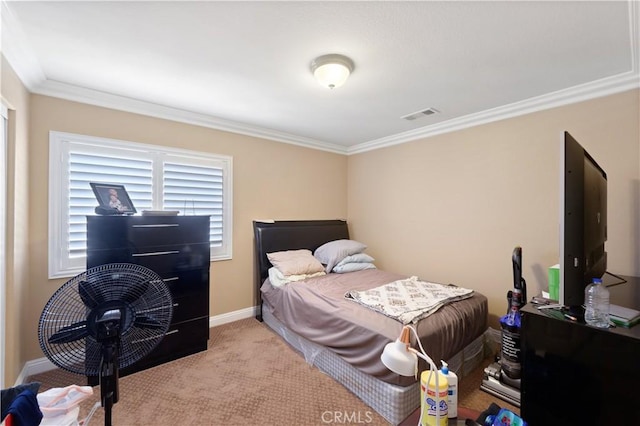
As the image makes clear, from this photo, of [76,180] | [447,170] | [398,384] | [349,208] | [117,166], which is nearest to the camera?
[398,384]

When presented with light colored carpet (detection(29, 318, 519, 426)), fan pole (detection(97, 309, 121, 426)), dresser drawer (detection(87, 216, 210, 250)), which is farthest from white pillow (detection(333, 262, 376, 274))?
fan pole (detection(97, 309, 121, 426))

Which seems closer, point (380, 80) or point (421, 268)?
point (380, 80)

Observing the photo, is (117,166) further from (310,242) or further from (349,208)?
(349,208)

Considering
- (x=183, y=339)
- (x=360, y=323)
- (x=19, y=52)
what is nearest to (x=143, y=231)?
(x=183, y=339)

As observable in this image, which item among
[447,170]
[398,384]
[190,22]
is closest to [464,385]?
[398,384]

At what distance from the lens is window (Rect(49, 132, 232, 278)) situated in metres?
2.31

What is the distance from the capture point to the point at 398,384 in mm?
1705

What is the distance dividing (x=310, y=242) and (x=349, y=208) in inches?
42.8

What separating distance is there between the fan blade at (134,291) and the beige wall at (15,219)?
1237 millimetres

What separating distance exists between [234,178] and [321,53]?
1936mm

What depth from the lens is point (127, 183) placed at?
103 inches

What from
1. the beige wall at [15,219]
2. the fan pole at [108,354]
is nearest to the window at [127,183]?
the beige wall at [15,219]

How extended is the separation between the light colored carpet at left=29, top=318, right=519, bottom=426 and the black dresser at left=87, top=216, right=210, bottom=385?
15cm

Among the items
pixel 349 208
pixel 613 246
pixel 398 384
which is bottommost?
pixel 398 384
